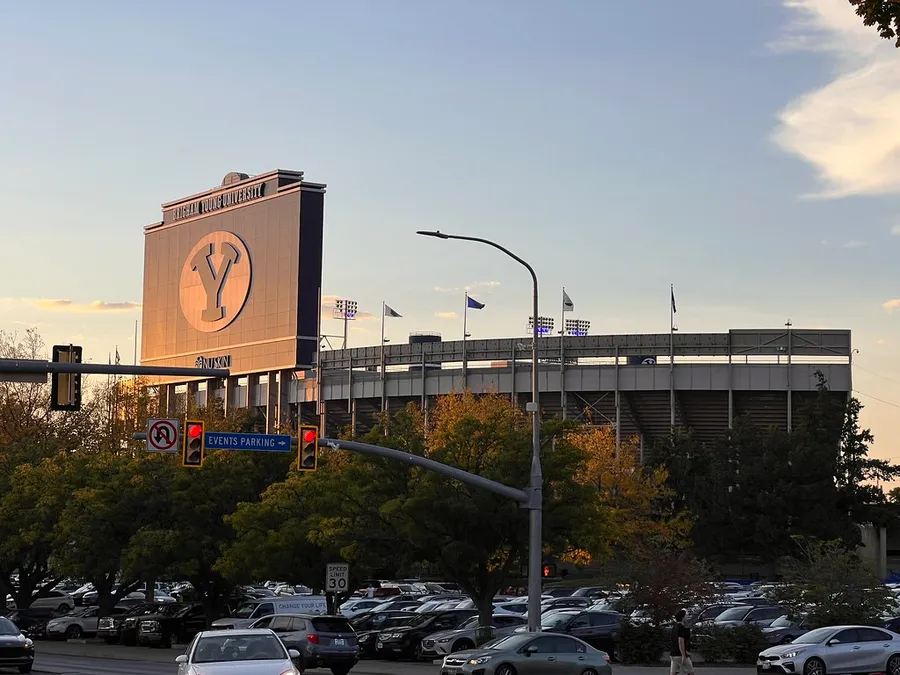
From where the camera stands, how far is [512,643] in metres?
32.1

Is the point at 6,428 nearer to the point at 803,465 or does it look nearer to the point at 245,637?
the point at 803,465

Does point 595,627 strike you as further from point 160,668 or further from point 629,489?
point 629,489

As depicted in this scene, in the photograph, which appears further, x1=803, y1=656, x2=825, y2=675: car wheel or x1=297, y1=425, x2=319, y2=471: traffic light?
x1=297, y1=425, x2=319, y2=471: traffic light

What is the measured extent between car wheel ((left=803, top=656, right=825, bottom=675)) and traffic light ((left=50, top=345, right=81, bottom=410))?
64.2ft

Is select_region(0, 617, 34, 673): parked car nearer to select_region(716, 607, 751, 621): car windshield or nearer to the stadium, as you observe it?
select_region(716, 607, 751, 621): car windshield

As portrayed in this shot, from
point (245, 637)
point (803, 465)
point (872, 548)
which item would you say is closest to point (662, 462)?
point (803, 465)

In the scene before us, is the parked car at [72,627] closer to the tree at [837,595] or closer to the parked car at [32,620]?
the parked car at [32,620]

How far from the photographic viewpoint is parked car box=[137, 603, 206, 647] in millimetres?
52125

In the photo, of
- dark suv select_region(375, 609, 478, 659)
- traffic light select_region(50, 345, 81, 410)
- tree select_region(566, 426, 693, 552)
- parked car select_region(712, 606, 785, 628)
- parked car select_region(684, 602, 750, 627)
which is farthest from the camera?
tree select_region(566, 426, 693, 552)

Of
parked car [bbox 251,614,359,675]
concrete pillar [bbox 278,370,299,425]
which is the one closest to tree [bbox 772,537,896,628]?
parked car [bbox 251,614,359,675]

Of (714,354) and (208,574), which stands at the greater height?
(714,354)

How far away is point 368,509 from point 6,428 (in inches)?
1573

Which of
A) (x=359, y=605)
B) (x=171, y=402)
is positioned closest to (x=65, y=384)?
(x=359, y=605)

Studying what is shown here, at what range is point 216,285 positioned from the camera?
118 meters
